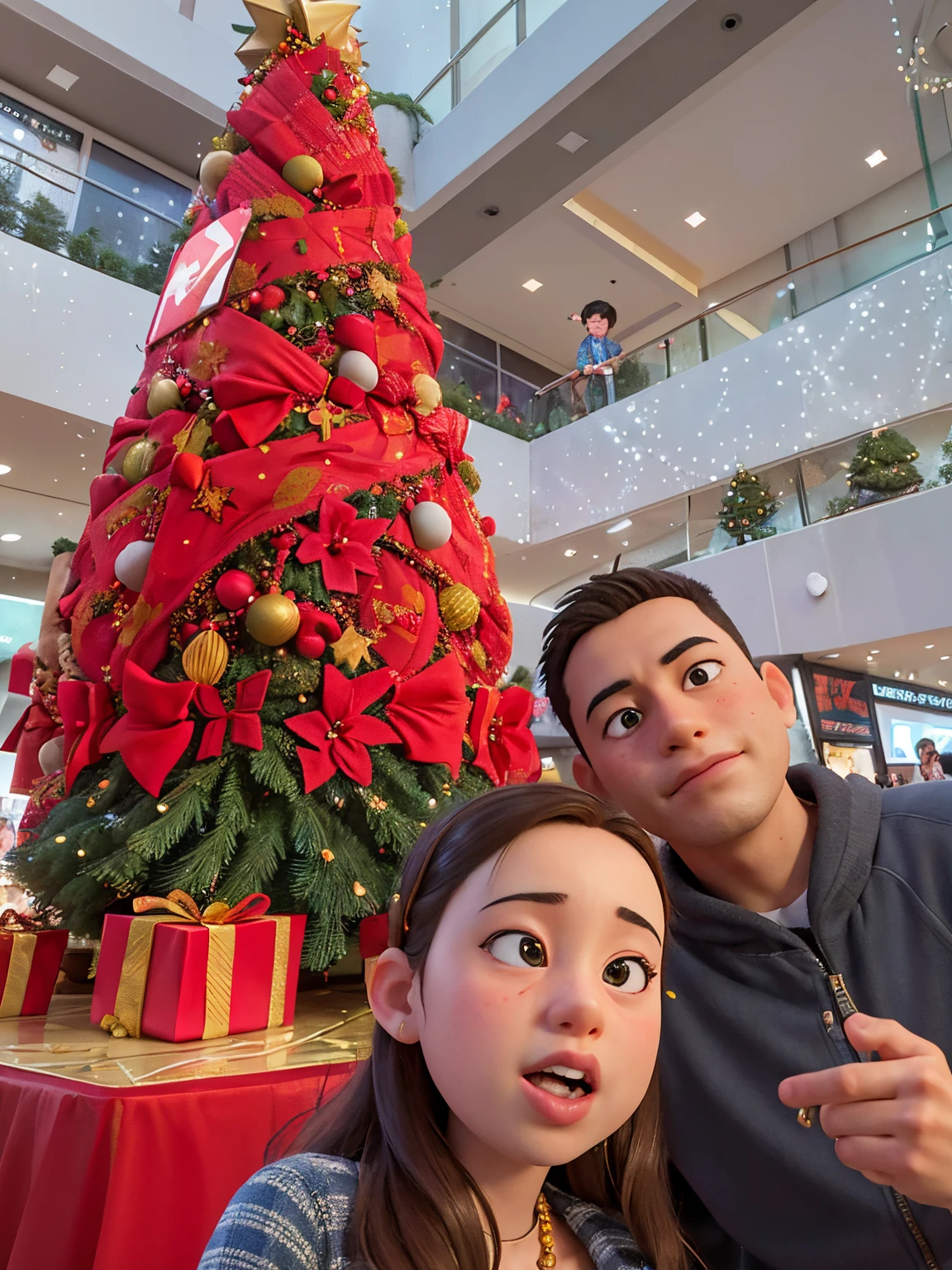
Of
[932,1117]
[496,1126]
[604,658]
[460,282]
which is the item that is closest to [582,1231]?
[496,1126]

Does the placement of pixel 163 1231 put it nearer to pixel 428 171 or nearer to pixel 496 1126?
pixel 496 1126

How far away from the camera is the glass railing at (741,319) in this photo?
693 cm

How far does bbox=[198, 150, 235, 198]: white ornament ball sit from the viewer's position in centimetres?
198

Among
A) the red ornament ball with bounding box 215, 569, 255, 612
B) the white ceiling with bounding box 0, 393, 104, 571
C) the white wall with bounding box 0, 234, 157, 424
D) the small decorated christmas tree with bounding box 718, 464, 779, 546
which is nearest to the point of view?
the red ornament ball with bounding box 215, 569, 255, 612

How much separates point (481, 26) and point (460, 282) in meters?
2.95

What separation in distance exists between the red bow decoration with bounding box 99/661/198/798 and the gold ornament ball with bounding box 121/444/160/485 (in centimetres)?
55

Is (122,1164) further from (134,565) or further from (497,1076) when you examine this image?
(134,565)

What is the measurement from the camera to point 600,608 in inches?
45.3

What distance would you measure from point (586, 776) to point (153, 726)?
77cm

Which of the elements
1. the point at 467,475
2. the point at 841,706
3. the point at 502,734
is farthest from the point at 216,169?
the point at 841,706

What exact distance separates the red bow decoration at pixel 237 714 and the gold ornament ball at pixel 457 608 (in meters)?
Answer: 0.43

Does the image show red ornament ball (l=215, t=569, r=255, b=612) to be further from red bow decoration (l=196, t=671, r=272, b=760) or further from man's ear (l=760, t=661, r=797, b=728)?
man's ear (l=760, t=661, r=797, b=728)

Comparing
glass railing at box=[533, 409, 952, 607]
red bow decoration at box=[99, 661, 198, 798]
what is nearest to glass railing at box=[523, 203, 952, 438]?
glass railing at box=[533, 409, 952, 607]

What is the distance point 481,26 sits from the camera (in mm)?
8352
